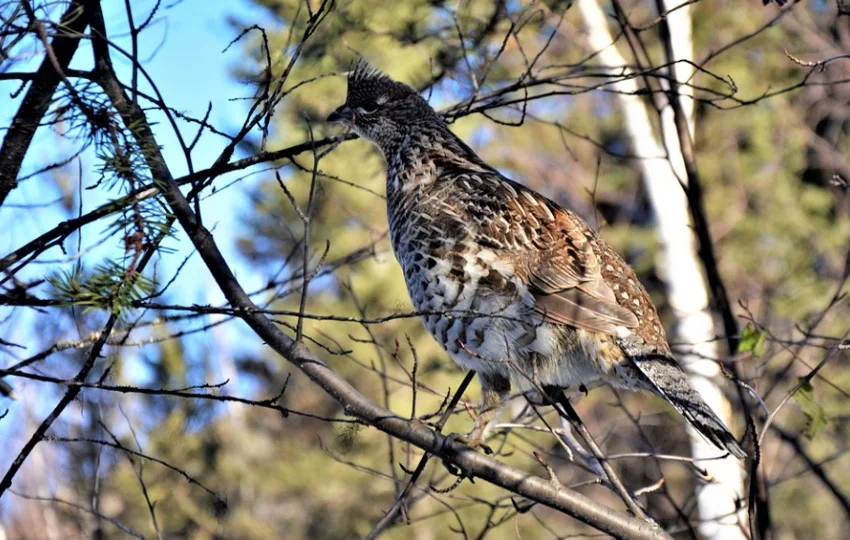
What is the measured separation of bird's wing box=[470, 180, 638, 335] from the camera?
3674mm

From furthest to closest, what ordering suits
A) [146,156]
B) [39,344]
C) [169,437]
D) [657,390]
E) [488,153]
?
[488,153], [169,437], [39,344], [657,390], [146,156]

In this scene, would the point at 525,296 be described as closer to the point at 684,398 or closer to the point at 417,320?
the point at 684,398

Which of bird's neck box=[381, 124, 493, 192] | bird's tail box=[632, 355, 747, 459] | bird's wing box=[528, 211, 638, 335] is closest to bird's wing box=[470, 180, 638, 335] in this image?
bird's wing box=[528, 211, 638, 335]

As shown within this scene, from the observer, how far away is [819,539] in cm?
1597

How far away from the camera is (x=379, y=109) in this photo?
187 inches

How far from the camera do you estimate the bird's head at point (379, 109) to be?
15.4 feet

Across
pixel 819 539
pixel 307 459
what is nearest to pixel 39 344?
pixel 307 459

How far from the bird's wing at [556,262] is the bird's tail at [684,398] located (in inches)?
7.1

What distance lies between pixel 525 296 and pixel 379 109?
61.1 inches

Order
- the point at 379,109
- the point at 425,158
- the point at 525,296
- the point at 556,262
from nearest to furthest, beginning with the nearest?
the point at 525,296 < the point at 556,262 < the point at 425,158 < the point at 379,109

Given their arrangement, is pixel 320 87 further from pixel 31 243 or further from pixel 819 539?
pixel 819 539

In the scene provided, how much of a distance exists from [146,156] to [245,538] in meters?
11.9

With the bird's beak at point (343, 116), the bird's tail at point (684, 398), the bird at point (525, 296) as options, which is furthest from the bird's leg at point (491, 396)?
the bird's beak at point (343, 116)

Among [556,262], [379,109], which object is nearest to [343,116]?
[379,109]
